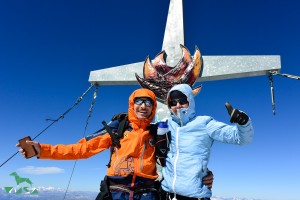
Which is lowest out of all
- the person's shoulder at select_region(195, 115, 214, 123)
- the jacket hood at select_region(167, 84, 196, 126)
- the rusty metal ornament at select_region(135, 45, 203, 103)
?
the person's shoulder at select_region(195, 115, 214, 123)

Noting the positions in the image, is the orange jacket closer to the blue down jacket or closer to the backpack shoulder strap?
the backpack shoulder strap

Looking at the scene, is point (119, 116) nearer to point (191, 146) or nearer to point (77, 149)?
point (77, 149)

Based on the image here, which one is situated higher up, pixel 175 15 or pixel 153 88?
pixel 175 15

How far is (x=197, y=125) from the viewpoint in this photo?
3.18 metres

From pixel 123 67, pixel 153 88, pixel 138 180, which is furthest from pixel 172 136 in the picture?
pixel 123 67

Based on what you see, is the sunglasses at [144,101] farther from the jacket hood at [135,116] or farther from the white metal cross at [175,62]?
the white metal cross at [175,62]

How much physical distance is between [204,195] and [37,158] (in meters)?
1.86

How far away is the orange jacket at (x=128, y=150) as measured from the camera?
3.18m

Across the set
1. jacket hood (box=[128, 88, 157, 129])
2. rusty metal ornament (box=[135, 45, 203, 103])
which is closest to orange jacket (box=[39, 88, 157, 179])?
jacket hood (box=[128, 88, 157, 129])

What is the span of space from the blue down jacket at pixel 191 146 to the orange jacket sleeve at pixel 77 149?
84 centimetres

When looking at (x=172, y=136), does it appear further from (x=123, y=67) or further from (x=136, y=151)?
(x=123, y=67)

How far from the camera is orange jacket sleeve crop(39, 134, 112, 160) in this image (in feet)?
10.7

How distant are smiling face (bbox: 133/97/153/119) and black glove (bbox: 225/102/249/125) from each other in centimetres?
123

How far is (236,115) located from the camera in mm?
2438
